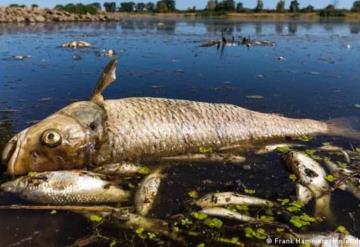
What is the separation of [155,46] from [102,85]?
16465mm

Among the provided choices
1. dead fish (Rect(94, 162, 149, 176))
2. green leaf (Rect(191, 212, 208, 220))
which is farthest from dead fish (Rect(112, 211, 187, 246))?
dead fish (Rect(94, 162, 149, 176))

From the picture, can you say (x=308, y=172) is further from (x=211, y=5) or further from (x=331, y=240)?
(x=211, y=5)

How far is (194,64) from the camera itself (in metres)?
16.5

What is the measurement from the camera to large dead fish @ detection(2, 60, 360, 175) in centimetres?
607

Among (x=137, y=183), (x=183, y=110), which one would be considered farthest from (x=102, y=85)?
(x=137, y=183)

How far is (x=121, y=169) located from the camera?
6.18 m

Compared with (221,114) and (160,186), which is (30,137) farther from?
(221,114)

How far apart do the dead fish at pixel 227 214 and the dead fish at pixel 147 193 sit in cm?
67

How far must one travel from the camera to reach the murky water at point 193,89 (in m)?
5.10

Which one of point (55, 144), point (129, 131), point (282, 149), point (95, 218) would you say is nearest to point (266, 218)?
point (95, 218)

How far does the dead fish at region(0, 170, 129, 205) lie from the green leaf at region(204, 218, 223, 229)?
3.88 feet

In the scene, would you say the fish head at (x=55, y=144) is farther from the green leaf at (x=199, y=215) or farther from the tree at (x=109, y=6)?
the tree at (x=109, y=6)

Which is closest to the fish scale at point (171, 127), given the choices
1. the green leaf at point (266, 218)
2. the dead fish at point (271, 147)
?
the dead fish at point (271, 147)

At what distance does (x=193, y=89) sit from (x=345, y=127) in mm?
4658
